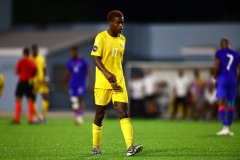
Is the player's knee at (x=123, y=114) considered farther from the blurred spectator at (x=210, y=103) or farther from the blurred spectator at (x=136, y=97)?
the blurred spectator at (x=136, y=97)

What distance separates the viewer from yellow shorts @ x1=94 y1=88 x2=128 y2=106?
11414 millimetres

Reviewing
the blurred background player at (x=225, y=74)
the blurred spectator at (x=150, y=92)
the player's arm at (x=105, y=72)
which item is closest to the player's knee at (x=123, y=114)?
the player's arm at (x=105, y=72)

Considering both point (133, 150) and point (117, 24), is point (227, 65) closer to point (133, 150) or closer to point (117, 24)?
point (117, 24)

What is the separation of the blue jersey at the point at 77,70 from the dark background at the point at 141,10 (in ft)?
A: 101

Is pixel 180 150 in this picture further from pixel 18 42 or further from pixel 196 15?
pixel 196 15

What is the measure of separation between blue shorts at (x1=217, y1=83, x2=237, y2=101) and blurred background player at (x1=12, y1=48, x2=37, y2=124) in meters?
7.82

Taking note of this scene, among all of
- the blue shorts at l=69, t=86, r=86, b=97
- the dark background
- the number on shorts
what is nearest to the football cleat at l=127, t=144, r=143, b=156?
the number on shorts

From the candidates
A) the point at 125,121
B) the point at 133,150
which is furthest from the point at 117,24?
the point at 133,150

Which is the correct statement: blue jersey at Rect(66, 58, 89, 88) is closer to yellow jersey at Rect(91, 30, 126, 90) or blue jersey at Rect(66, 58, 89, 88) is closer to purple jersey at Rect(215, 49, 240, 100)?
purple jersey at Rect(215, 49, 240, 100)

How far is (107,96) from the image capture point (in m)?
11.5

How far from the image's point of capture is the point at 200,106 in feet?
108

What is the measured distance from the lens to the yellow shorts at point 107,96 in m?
11.4

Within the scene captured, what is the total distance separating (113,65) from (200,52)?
92.1 ft

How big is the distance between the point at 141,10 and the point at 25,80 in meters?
34.1
